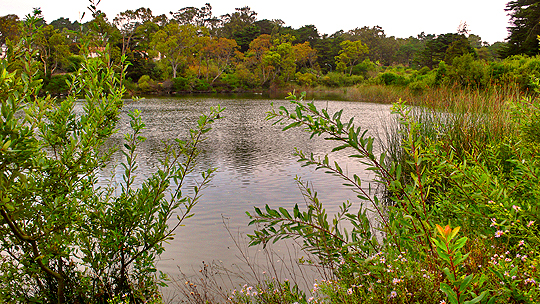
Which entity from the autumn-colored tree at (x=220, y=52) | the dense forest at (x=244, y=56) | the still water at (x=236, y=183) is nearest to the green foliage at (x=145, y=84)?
the dense forest at (x=244, y=56)

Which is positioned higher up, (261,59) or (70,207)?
(261,59)

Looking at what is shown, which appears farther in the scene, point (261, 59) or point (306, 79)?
point (261, 59)

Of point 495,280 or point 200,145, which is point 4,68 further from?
point 200,145

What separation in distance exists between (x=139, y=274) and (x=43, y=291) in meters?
0.57

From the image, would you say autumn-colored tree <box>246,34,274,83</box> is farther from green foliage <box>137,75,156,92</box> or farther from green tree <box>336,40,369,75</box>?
green foliage <box>137,75,156,92</box>

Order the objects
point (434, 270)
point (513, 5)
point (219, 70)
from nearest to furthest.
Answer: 1. point (434, 270)
2. point (513, 5)
3. point (219, 70)

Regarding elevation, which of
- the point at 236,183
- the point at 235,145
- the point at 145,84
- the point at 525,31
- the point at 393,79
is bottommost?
the point at 236,183

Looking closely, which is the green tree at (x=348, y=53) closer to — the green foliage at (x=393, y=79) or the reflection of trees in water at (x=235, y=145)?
the green foliage at (x=393, y=79)

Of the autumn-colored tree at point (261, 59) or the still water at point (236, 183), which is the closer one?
the still water at point (236, 183)

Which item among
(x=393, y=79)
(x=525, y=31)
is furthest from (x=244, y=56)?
(x=525, y=31)

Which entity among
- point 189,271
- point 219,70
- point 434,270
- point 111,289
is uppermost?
point 219,70

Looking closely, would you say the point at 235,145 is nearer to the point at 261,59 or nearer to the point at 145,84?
the point at 145,84

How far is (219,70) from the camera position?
50.2 m

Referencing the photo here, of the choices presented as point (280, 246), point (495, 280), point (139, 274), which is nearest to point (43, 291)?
point (139, 274)
